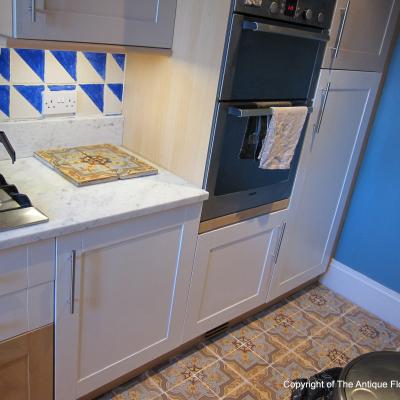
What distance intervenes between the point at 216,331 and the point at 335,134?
3.50ft

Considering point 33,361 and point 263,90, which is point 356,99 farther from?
point 33,361

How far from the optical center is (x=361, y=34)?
1.95 m

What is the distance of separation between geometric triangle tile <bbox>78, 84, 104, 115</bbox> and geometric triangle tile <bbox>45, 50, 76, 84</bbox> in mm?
67

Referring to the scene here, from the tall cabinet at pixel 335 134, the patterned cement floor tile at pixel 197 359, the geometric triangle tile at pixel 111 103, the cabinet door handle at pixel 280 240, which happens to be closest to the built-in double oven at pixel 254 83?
the tall cabinet at pixel 335 134

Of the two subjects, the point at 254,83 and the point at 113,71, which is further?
the point at 113,71

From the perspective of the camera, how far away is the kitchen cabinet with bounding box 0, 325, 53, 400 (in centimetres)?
130

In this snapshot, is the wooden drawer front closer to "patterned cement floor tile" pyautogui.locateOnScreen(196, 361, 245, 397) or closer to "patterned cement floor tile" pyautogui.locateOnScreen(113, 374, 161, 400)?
"patterned cement floor tile" pyautogui.locateOnScreen(113, 374, 161, 400)

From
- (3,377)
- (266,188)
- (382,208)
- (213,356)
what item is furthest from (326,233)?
(3,377)

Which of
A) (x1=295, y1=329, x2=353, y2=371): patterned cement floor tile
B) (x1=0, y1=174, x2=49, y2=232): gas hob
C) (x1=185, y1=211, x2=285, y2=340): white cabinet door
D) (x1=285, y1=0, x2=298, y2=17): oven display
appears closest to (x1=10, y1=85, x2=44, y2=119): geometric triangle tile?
(x1=0, y1=174, x2=49, y2=232): gas hob

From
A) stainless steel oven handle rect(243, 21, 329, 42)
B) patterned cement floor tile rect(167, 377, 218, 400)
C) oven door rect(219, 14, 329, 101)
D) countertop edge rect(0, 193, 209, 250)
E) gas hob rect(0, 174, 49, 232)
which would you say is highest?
stainless steel oven handle rect(243, 21, 329, 42)

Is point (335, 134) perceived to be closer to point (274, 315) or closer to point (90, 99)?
point (274, 315)

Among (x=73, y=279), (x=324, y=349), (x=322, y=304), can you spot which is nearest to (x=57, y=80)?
(x=73, y=279)

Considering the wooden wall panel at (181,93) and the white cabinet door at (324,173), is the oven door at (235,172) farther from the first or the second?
the white cabinet door at (324,173)

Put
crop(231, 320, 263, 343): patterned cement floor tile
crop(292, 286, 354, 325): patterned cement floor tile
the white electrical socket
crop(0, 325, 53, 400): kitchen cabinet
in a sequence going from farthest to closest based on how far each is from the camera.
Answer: crop(292, 286, 354, 325): patterned cement floor tile < crop(231, 320, 263, 343): patterned cement floor tile < the white electrical socket < crop(0, 325, 53, 400): kitchen cabinet
